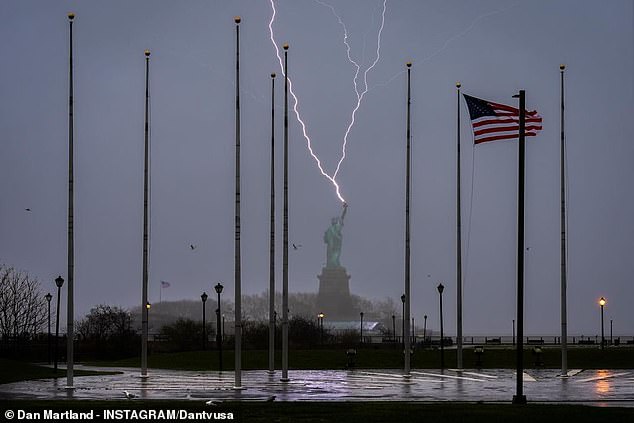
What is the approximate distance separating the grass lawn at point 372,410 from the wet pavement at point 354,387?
313 centimetres

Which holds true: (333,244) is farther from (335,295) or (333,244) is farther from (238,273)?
(238,273)

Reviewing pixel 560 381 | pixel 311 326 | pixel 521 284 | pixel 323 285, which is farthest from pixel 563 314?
pixel 323 285

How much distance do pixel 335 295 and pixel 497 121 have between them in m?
147

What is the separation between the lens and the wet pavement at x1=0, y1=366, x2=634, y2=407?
3584 centimetres

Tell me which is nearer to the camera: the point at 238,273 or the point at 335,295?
the point at 238,273

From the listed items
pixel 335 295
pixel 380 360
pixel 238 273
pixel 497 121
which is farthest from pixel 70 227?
pixel 335 295

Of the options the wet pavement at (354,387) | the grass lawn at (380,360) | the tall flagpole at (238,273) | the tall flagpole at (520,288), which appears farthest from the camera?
the grass lawn at (380,360)

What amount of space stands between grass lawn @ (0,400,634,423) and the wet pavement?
3.13 meters

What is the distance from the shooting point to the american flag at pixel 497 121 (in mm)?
46562

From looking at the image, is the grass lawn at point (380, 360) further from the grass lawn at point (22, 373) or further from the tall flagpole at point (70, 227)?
the tall flagpole at point (70, 227)

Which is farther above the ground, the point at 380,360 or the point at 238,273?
the point at 238,273

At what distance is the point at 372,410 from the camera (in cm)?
2961

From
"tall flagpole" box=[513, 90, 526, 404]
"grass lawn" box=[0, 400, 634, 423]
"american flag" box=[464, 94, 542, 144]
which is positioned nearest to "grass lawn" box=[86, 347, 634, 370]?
"american flag" box=[464, 94, 542, 144]

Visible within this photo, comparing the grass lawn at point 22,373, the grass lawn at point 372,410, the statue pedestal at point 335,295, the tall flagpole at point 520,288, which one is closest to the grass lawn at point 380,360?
the grass lawn at point 22,373
